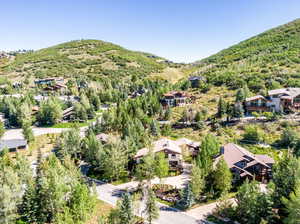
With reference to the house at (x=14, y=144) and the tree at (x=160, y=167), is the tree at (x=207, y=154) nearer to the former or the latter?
the tree at (x=160, y=167)

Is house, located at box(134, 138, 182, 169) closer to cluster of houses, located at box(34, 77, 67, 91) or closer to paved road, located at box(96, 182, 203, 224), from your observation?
paved road, located at box(96, 182, 203, 224)

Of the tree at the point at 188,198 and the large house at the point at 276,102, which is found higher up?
the large house at the point at 276,102

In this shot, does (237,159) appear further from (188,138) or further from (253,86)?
(253,86)

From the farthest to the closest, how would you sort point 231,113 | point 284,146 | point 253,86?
point 253,86
point 231,113
point 284,146

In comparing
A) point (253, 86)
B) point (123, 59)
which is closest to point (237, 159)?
point (253, 86)

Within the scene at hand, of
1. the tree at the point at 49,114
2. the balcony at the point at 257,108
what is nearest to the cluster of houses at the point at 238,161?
the balcony at the point at 257,108

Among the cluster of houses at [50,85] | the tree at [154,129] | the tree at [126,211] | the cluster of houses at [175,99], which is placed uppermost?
the cluster of houses at [50,85]

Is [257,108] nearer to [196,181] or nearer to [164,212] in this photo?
[196,181]
